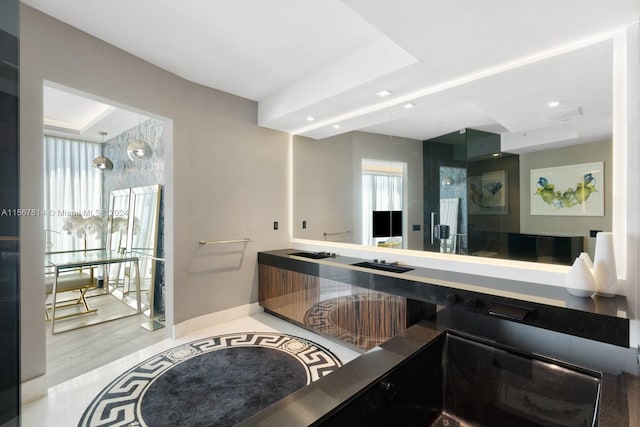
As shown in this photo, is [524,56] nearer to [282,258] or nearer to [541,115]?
[541,115]

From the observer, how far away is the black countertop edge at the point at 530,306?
1476 mm

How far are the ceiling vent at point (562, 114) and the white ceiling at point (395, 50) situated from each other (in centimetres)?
3

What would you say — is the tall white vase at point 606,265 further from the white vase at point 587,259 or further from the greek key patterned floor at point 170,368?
the greek key patterned floor at point 170,368

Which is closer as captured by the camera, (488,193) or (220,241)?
(488,193)

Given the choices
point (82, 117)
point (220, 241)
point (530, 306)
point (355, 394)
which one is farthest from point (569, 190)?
point (82, 117)

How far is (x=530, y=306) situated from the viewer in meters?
1.72

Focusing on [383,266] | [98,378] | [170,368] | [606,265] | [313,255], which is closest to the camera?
[606,265]

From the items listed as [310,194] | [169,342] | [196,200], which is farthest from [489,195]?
[169,342]

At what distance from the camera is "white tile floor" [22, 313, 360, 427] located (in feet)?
6.29

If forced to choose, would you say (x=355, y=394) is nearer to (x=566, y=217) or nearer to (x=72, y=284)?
→ (x=566, y=217)

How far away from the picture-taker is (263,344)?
9.68ft

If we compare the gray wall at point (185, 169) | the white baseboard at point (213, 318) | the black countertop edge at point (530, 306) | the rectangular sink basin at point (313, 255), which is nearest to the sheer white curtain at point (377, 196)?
the rectangular sink basin at point (313, 255)

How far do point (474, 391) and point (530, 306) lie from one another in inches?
24.4

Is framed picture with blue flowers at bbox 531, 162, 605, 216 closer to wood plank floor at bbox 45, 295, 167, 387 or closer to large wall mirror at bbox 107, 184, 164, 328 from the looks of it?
wood plank floor at bbox 45, 295, 167, 387
